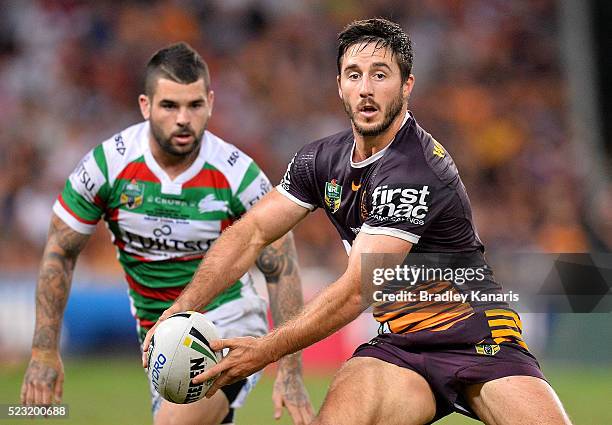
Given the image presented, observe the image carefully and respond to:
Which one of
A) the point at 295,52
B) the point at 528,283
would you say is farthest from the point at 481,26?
the point at 528,283

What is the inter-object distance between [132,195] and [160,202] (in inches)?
7.4

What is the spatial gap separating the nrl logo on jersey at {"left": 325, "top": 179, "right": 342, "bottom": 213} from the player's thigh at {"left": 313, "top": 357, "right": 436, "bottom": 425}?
85cm

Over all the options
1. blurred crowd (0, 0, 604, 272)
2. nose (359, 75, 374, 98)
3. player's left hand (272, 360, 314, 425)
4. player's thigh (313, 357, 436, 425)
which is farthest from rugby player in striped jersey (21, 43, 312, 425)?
blurred crowd (0, 0, 604, 272)

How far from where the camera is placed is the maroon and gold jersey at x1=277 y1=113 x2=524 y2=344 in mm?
5477

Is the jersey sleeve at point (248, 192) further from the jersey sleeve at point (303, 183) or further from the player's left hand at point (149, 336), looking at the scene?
the player's left hand at point (149, 336)

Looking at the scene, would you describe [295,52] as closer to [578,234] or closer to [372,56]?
[578,234]

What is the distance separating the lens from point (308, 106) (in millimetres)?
17047

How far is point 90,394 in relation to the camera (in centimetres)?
1194

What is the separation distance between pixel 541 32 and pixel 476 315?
1291cm

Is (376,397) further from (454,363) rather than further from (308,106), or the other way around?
(308,106)

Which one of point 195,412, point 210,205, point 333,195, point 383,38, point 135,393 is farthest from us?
point 135,393

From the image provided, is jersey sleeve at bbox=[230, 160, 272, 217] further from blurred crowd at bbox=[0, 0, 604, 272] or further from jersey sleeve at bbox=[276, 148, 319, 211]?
blurred crowd at bbox=[0, 0, 604, 272]

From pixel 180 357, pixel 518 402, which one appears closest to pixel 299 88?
pixel 180 357

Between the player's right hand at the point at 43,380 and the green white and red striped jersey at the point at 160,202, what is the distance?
0.80m
